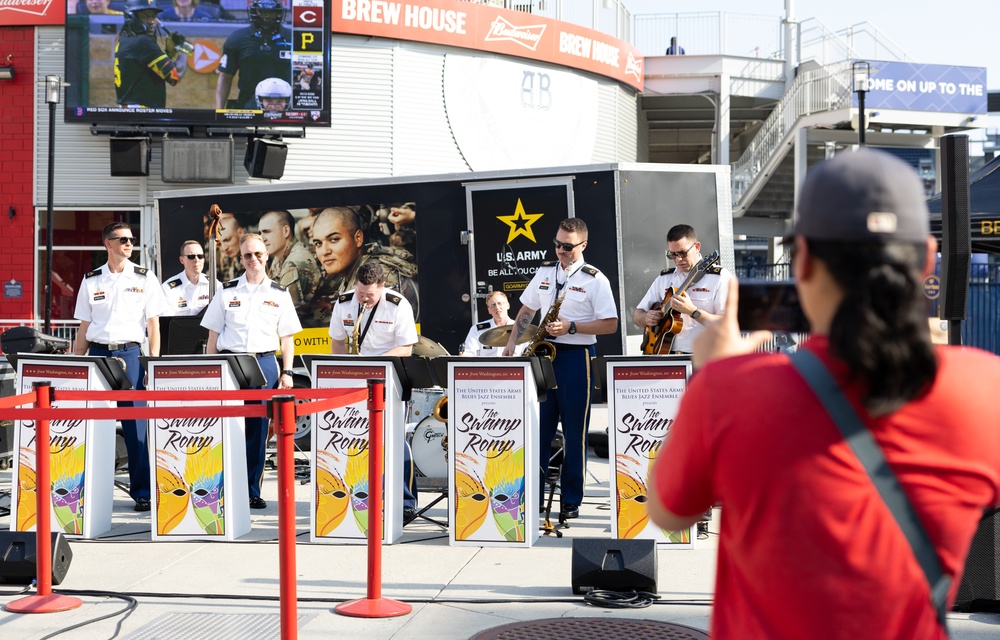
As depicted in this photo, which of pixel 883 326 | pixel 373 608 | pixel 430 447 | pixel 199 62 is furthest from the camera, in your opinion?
pixel 199 62

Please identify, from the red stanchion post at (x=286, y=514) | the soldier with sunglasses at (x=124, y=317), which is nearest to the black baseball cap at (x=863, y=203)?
the red stanchion post at (x=286, y=514)

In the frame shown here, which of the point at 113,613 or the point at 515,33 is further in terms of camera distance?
the point at 515,33

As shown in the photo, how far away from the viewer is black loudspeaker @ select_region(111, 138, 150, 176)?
20.5 meters

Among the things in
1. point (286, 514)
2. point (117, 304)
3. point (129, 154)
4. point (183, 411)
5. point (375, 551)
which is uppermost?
point (129, 154)

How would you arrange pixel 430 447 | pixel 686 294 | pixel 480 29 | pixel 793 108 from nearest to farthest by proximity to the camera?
pixel 686 294, pixel 430 447, pixel 480 29, pixel 793 108

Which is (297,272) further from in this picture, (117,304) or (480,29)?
(480,29)

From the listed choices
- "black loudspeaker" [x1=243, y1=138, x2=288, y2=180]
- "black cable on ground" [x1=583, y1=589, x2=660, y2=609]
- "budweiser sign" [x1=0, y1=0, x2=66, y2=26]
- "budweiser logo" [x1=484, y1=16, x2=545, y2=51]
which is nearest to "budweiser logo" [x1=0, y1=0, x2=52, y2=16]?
"budweiser sign" [x1=0, y1=0, x2=66, y2=26]

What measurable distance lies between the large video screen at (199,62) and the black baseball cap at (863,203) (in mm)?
18780

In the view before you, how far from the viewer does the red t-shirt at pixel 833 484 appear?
1.69 m

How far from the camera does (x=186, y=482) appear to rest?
7270mm

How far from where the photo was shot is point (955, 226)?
18.8 feet

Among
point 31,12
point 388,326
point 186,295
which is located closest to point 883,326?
point 388,326

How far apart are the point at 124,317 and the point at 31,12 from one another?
15.3 m

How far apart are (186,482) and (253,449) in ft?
3.48
